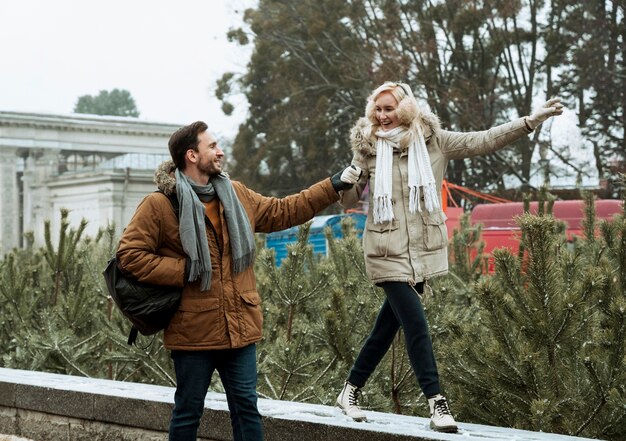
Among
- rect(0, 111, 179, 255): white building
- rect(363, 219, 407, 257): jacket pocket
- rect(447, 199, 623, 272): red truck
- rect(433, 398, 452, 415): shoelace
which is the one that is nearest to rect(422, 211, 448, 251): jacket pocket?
rect(363, 219, 407, 257): jacket pocket

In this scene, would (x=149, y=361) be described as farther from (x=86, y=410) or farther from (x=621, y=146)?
(x=621, y=146)

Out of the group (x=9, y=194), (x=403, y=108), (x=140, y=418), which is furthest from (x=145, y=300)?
(x=9, y=194)

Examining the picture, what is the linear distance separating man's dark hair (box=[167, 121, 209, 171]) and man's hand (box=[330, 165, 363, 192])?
2.13 ft

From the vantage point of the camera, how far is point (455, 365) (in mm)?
6336

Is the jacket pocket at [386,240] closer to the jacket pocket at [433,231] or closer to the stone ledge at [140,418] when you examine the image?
the jacket pocket at [433,231]

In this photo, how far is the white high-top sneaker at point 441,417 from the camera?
5582 millimetres

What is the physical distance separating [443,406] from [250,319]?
0.96m

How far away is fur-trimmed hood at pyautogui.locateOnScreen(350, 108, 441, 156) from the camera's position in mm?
5832

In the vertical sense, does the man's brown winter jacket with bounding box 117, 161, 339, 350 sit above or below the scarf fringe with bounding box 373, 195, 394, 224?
below

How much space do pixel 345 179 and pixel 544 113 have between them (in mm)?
936

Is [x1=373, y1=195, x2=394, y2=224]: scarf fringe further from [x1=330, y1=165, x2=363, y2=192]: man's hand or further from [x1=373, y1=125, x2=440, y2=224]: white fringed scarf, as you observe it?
[x1=330, y1=165, x2=363, y2=192]: man's hand

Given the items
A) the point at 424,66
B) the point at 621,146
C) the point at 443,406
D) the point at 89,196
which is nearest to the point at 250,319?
the point at 443,406

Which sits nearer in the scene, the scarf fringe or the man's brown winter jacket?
the man's brown winter jacket

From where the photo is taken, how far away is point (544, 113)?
5.46m
